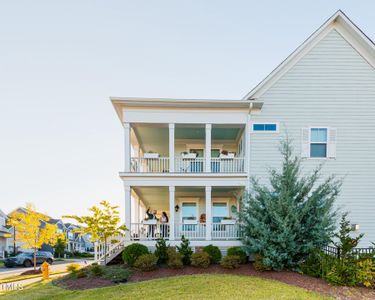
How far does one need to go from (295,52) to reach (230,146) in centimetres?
611

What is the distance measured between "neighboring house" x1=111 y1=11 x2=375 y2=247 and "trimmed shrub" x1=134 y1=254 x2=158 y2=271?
6.38 ft

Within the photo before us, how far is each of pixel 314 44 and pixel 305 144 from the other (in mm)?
4886

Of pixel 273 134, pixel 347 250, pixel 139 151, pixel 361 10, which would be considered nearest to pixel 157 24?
pixel 139 151

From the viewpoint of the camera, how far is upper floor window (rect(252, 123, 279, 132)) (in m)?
12.6

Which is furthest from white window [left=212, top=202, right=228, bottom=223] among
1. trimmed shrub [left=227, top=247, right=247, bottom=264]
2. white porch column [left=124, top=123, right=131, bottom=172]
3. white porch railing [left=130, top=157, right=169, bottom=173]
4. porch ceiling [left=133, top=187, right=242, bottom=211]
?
white porch column [left=124, top=123, right=131, bottom=172]

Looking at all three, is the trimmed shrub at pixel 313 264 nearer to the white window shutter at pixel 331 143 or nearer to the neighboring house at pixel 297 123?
the neighboring house at pixel 297 123

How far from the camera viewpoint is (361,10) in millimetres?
14531

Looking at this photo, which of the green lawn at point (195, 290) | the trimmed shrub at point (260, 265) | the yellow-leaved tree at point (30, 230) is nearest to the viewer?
the green lawn at point (195, 290)

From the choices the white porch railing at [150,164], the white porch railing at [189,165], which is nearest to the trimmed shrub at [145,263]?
the white porch railing at [150,164]

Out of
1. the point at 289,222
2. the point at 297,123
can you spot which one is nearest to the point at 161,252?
the point at 289,222

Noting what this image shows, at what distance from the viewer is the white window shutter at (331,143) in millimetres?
12484

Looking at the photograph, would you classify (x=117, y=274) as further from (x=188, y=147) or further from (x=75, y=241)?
(x=75, y=241)

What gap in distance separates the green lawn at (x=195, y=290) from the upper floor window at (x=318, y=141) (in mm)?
6786

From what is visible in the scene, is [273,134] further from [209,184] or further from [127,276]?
[127,276]
